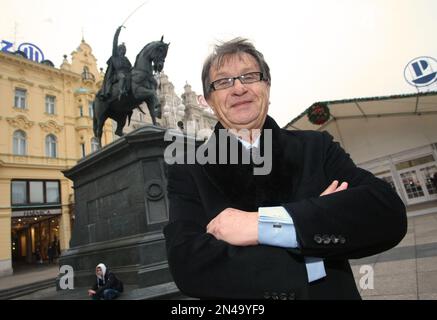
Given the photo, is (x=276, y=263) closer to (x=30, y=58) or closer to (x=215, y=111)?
(x=215, y=111)

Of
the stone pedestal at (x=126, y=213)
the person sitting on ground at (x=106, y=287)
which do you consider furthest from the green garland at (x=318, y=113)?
the person sitting on ground at (x=106, y=287)

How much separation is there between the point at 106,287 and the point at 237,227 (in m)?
4.29

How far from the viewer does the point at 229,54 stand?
1595 mm

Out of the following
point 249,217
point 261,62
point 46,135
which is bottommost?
point 249,217

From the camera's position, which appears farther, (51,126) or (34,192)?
(51,126)

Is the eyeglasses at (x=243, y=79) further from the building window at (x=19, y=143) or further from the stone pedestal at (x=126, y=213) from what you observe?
the building window at (x=19, y=143)

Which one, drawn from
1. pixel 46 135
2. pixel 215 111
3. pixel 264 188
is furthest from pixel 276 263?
pixel 46 135

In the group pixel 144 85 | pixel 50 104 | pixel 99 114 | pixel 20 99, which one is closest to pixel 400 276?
pixel 144 85

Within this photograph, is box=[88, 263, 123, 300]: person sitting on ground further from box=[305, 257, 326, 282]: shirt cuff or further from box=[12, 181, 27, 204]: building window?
box=[12, 181, 27, 204]: building window

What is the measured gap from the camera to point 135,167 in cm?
592

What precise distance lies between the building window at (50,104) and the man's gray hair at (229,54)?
2751cm

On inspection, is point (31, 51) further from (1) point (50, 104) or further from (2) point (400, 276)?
(2) point (400, 276)
